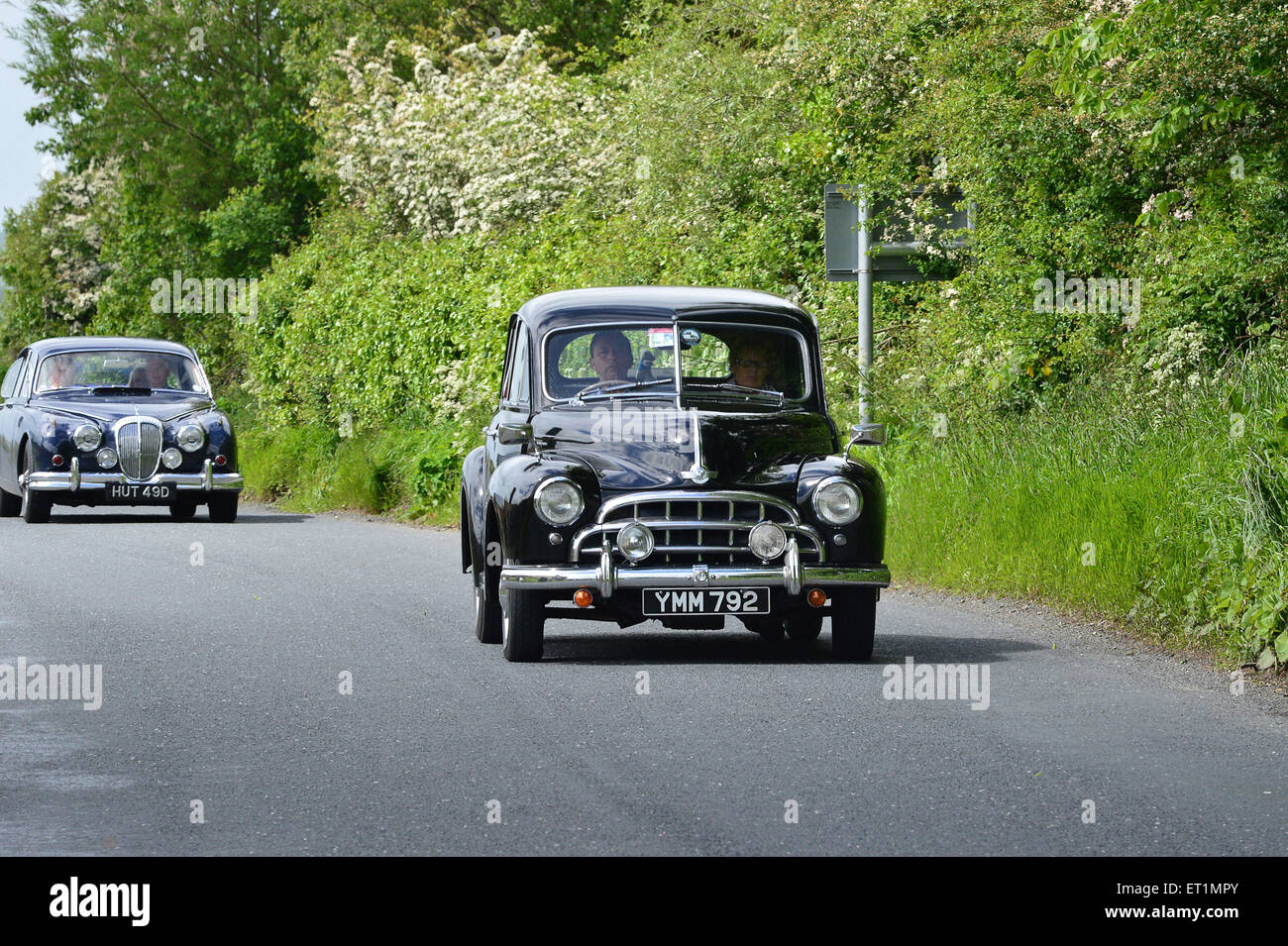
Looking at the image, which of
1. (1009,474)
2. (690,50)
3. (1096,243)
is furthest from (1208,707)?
(690,50)

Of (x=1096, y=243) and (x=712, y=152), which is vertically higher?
(x=712, y=152)

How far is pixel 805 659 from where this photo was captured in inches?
426

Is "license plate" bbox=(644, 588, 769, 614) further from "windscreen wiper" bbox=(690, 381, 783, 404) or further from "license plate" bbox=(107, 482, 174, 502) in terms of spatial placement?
"license plate" bbox=(107, 482, 174, 502)

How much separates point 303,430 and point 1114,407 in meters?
17.0

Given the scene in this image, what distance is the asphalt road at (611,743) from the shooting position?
6.42m

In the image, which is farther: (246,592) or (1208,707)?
(246,592)

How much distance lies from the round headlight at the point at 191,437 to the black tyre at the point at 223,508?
2.42 feet

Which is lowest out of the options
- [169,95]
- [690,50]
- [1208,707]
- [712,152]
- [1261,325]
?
[1208,707]

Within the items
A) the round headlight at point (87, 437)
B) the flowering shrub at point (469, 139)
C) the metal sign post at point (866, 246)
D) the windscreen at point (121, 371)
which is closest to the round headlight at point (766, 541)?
the metal sign post at point (866, 246)

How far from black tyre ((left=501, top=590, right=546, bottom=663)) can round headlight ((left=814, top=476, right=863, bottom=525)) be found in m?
1.59

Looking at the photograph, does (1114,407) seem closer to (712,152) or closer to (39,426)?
(712,152)

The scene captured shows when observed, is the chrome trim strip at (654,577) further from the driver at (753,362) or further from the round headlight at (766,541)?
the driver at (753,362)

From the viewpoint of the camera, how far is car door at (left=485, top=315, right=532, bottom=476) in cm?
1151

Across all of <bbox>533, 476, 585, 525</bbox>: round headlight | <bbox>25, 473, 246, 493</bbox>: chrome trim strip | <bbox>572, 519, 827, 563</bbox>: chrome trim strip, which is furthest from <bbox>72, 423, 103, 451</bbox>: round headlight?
<bbox>572, 519, 827, 563</bbox>: chrome trim strip
